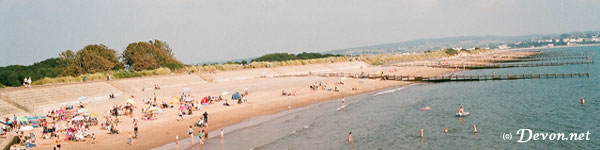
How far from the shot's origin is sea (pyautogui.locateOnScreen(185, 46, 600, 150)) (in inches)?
1016

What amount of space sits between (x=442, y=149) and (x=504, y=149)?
10.6 feet

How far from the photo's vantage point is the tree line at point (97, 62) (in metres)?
73.4

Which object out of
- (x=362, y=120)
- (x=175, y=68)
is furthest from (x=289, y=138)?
(x=175, y=68)

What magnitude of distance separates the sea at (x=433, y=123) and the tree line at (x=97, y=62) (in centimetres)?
4763

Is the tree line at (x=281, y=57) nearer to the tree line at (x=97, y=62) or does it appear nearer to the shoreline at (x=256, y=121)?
the tree line at (x=97, y=62)

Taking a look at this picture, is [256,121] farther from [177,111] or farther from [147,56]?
[147,56]

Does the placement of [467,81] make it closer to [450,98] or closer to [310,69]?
[450,98]

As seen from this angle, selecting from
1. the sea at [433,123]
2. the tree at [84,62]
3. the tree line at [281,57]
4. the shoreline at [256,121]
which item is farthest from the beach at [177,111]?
the tree line at [281,57]

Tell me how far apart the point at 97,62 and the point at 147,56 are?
13.3 meters

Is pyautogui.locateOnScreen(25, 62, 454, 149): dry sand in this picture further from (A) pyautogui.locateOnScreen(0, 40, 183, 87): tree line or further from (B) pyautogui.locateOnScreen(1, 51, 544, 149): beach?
(A) pyautogui.locateOnScreen(0, 40, 183, 87): tree line

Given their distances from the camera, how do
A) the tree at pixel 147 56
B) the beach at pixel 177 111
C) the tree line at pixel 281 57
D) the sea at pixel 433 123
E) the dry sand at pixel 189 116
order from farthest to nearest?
the tree line at pixel 281 57 < the tree at pixel 147 56 < the beach at pixel 177 111 < the dry sand at pixel 189 116 < the sea at pixel 433 123

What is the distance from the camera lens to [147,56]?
286ft

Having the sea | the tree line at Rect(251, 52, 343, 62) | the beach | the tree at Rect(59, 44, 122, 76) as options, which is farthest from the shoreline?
the tree line at Rect(251, 52, 343, 62)

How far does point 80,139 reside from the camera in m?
26.6
